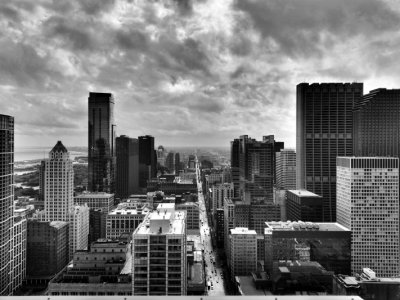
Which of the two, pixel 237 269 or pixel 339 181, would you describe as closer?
pixel 237 269

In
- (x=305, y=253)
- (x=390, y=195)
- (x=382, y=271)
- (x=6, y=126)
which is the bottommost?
(x=382, y=271)

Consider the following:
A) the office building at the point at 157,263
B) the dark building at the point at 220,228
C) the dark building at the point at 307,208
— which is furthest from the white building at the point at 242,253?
the office building at the point at 157,263

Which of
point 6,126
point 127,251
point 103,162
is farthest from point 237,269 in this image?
point 103,162

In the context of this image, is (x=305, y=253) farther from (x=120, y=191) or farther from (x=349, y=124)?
(x=120, y=191)

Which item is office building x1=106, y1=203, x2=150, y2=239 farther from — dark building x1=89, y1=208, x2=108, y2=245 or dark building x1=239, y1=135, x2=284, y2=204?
dark building x1=239, y1=135, x2=284, y2=204

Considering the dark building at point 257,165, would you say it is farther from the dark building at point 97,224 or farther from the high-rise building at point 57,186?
the high-rise building at point 57,186
